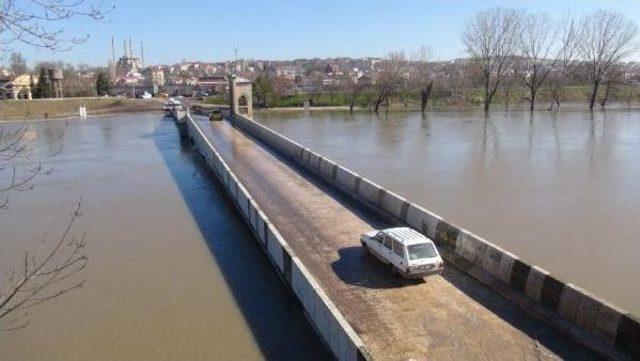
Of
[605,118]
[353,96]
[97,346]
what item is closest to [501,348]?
[97,346]

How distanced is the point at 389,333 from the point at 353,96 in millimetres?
88013

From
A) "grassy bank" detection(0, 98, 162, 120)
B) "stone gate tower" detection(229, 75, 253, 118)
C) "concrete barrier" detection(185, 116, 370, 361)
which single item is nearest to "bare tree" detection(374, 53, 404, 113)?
"stone gate tower" detection(229, 75, 253, 118)

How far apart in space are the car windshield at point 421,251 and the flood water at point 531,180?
489 cm

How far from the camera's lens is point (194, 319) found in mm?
14703

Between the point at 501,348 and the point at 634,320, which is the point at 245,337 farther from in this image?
the point at 634,320

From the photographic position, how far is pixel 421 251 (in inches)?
555

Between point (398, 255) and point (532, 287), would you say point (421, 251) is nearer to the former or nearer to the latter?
point (398, 255)

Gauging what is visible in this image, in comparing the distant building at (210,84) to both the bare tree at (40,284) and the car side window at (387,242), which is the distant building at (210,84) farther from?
the car side window at (387,242)

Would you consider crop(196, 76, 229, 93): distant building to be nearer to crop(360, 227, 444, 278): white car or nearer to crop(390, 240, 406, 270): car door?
crop(360, 227, 444, 278): white car

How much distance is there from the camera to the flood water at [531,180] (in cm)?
1817

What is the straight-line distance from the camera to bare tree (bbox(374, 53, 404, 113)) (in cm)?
9281

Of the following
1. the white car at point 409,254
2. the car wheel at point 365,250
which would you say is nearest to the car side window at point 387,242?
the white car at point 409,254

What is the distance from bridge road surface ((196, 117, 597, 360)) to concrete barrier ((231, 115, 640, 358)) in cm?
30

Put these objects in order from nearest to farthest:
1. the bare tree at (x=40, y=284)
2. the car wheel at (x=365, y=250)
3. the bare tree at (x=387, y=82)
Answer: the bare tree at (x=40, y=284), the car wheel at (x=365, y=250), the bare tree at (x=387, y=82)
